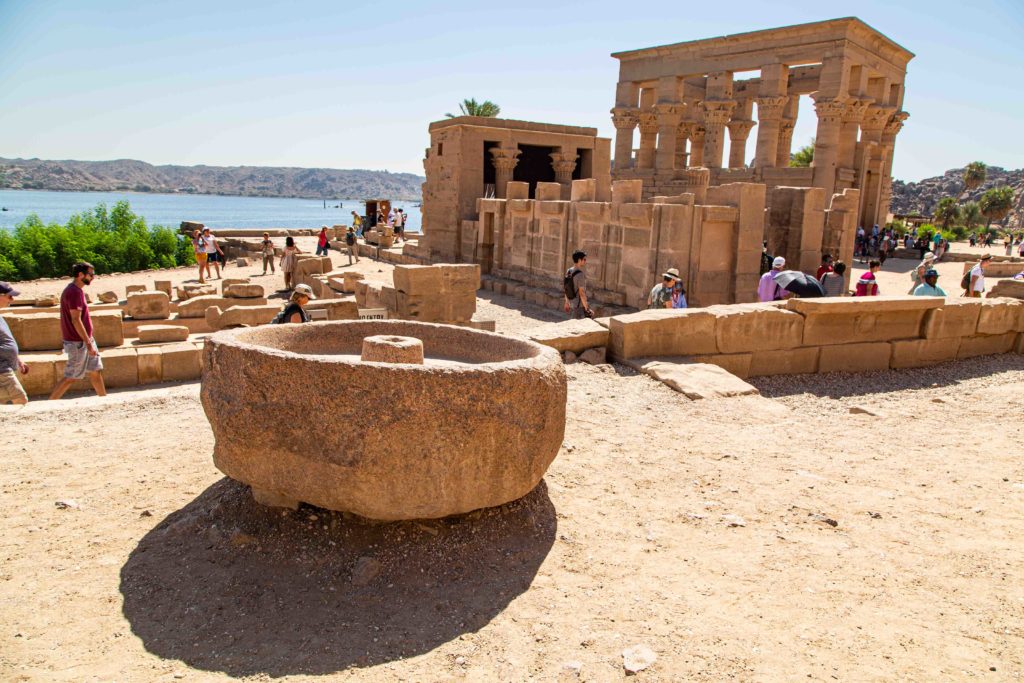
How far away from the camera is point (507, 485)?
3.71m

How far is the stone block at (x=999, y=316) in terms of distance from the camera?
913 cm

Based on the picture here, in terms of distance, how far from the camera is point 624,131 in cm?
3094

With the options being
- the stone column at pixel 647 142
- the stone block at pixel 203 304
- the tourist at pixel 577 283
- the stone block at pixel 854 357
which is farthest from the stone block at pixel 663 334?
the stone column at pixel 647 142

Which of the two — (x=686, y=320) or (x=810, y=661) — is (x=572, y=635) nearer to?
(x=810, y=661)

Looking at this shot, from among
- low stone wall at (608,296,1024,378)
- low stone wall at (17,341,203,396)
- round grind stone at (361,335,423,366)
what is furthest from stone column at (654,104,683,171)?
round grind stone at (361,335,423,366)

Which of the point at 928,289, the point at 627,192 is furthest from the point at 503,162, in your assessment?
the point at 928,289

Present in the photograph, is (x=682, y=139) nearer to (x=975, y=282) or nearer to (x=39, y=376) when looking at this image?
(x=975, y=282)

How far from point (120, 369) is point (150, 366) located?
1.19 feet

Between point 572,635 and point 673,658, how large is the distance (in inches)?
17.6

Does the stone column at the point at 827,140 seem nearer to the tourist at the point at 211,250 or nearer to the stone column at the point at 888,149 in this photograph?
the stone column at the point at 888,149

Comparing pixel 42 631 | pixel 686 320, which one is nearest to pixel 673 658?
pixel 42 631

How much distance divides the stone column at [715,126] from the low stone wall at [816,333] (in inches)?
775

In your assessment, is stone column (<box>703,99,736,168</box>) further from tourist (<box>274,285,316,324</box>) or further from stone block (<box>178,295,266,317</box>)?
tourist (<box>274,285,316,324</box>)

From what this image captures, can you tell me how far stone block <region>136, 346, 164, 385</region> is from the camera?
9.66 m
